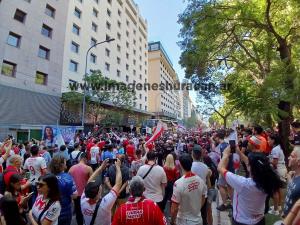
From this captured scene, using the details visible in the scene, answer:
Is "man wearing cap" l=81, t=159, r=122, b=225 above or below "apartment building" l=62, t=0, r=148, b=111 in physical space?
below

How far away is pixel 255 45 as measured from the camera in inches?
571

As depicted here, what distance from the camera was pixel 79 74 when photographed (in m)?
31.1

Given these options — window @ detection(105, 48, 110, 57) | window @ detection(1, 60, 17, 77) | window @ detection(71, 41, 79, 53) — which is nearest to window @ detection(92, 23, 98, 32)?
window @ detection(105, 48, 110, 57)

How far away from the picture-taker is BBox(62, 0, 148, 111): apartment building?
30234 millimetres

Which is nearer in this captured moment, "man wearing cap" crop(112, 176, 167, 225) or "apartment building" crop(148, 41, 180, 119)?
"man wearing cap" crop(112, 176, 167, 225)

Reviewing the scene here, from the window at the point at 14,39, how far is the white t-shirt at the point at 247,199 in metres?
22.3

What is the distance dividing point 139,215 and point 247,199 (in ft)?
4.64

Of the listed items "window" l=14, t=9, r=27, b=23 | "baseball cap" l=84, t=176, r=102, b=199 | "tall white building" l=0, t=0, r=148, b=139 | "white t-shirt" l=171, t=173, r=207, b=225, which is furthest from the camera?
"window" l=14, t=9, r=27, b=23

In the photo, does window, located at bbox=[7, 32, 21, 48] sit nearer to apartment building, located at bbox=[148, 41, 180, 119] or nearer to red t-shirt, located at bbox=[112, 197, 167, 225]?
red t-shirt, located at bbox=[112, 197, 167, 225]

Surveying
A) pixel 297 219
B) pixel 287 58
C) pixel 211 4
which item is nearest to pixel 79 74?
pixel 211 4

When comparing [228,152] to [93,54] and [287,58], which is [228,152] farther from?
[93,54]

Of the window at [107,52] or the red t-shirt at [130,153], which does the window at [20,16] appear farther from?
the window at [107,52]

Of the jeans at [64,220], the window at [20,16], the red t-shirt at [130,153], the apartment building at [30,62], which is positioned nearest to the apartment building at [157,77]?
the apartment building at [30,62]

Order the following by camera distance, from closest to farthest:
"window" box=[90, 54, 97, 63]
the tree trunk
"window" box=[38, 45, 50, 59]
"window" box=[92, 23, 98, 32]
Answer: the tree trunk < "window" box=[38, 45, 50, 59] < "window" box=[90, 54, 97, 63] < "window" box=[92, 23, 98, 32]
